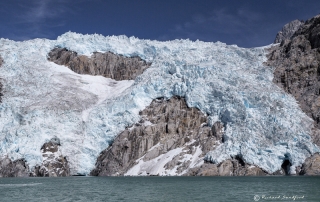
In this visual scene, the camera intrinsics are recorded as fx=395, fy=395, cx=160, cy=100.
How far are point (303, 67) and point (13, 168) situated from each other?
57624mm

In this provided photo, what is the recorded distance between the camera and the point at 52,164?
231 feet

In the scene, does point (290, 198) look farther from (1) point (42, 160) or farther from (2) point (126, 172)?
(1) point (42, 160)

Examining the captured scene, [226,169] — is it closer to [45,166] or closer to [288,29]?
[45,166]

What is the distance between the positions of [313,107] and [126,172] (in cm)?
3522

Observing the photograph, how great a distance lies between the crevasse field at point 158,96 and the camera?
6306 cm

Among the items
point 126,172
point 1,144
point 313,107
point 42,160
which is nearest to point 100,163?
point 126,172

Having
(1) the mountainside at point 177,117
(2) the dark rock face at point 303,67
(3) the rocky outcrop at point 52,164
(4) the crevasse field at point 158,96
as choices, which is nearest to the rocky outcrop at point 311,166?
(1) the mountainside at point 177,117

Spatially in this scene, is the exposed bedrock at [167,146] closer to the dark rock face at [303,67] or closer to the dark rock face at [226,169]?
the dark rock face at [226,169]

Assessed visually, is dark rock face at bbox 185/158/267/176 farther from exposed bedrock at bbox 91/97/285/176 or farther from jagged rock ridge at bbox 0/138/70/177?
jagged rock ridge at bbox 0/138/70/177

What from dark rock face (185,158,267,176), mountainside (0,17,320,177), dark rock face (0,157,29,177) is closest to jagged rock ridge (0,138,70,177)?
dark rock face (0,157,29,177)

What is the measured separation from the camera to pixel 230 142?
63.9m

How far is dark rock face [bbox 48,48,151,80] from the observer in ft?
350

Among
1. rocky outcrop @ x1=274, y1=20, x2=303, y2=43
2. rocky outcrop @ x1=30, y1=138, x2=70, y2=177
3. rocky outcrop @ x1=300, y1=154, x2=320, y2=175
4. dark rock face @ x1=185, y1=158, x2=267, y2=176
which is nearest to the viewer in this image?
rocky outcrop @ x1=300, y1=154, x2=320, y2=175

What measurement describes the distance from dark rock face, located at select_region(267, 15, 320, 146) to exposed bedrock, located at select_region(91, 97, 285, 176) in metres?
17.1
